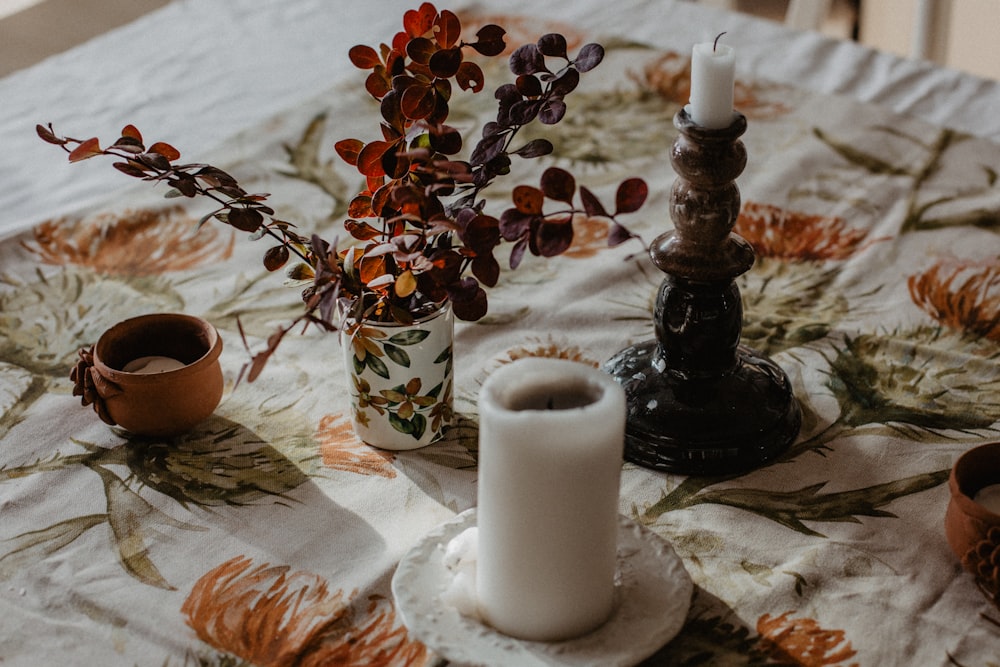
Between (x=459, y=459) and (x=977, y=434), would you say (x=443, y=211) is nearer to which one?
(x=459, y=459)

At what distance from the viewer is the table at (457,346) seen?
0.63 metres

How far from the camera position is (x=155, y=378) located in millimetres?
719

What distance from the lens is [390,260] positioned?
0.69 meters

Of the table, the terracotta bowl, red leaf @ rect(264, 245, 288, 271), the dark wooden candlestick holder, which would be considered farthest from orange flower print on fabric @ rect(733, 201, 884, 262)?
red leaf @ rect(264, 245, 288, 271)

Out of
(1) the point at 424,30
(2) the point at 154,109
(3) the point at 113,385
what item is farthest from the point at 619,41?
(3) the point at 113,385

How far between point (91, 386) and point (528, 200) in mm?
352

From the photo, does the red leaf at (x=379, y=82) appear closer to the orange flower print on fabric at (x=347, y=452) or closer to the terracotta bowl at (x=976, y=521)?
the orange flower print on fabric at (x=347, y=452)

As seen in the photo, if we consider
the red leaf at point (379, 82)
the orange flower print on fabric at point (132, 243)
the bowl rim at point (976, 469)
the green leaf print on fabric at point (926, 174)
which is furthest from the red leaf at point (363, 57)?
the green leaf print on fabric at point (926, 174)

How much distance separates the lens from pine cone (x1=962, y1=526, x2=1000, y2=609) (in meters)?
0.60

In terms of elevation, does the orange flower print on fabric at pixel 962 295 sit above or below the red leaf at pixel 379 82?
below

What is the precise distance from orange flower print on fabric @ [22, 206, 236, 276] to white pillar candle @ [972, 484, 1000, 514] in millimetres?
671

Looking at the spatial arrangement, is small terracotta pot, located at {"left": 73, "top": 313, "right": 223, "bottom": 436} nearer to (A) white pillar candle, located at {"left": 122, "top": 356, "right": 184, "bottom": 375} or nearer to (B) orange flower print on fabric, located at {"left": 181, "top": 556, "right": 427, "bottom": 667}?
(A) white pillar candle, located at {"left": 122, "top": 356, "right": 184, "bottom": 375}

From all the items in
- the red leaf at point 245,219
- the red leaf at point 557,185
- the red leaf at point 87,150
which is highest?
the red leaf at point 87,150

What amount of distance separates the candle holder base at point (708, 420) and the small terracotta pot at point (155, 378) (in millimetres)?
302
